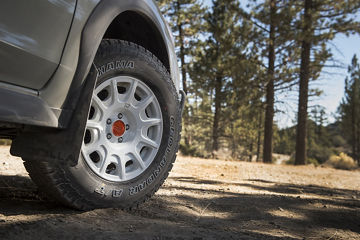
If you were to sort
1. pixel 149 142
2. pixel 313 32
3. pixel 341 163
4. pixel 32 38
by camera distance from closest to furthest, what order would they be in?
pixel 32 38
pixel 149 142
pixel 313 32
pixel 341 163

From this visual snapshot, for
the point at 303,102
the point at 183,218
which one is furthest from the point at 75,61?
the point at 303,102

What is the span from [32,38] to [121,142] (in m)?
0.85

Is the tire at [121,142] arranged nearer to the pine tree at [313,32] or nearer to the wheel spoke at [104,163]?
the wheel spoke at [104,163]

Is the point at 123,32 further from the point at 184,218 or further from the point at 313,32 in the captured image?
the point at 313,32

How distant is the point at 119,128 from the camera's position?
6.91ft

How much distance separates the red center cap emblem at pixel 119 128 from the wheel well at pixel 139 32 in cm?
74

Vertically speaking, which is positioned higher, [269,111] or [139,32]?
[269,111]

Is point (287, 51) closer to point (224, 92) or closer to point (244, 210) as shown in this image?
point (224, 92)

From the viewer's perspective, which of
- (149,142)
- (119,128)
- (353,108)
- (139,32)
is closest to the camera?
(119,128)

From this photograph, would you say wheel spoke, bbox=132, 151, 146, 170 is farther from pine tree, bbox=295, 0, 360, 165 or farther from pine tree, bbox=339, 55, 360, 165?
pine tree, bbox=339, 55, 360, 165

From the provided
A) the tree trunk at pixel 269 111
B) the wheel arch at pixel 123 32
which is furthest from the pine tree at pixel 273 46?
the wheel arch at pixel 123 32

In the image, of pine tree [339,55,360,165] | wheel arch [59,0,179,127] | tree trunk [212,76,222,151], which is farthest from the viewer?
pine tree [339,55,360,165]

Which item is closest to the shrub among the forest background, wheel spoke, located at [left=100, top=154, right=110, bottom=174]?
the forest background

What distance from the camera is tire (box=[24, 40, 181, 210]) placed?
1.83 metres
